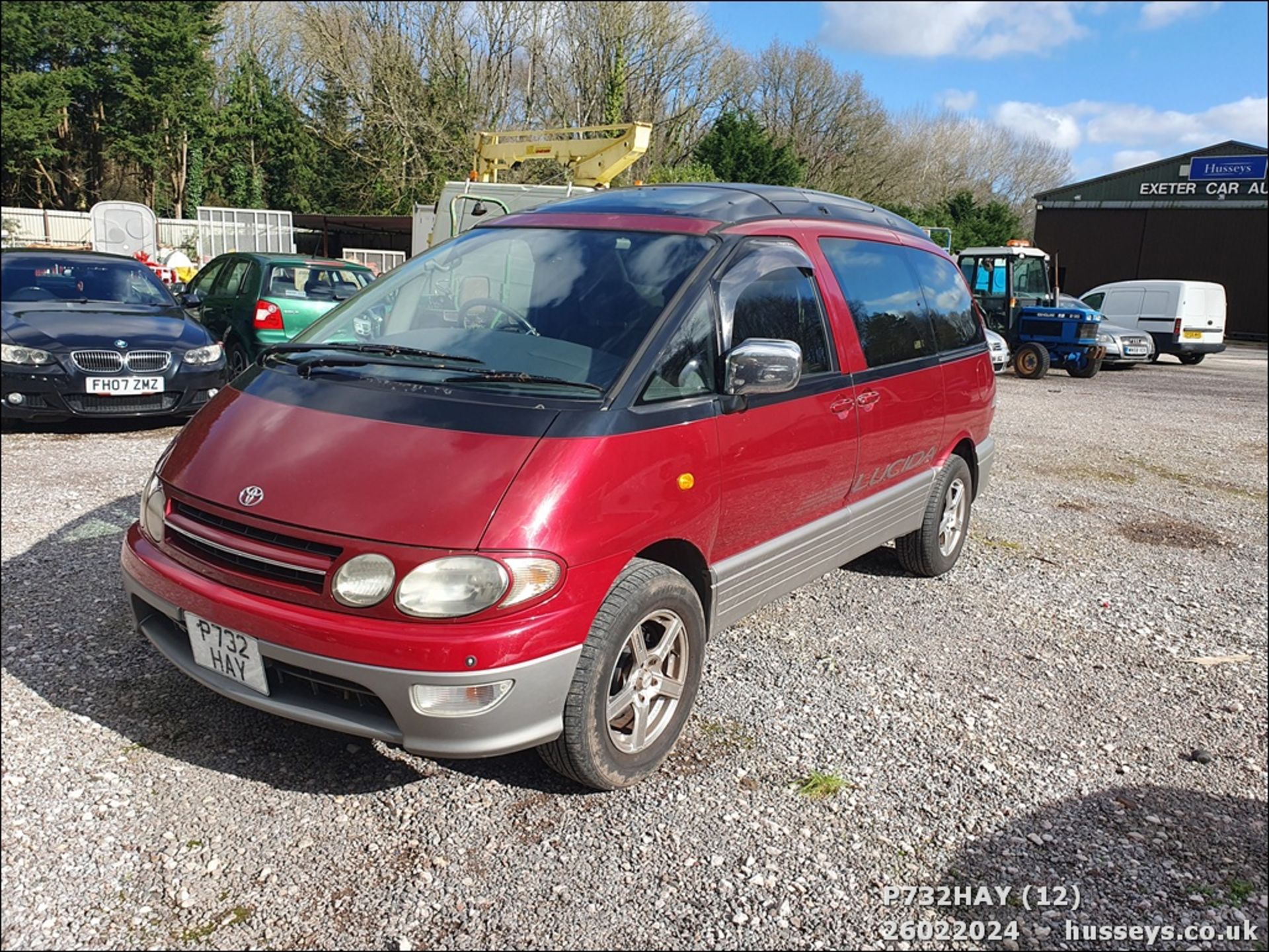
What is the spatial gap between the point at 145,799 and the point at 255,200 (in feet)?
131

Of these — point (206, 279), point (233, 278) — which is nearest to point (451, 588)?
point (233, 278)

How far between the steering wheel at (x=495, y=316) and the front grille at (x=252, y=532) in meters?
1.10

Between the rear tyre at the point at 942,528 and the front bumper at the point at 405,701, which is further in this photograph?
the rear tyre at the point at 942,528

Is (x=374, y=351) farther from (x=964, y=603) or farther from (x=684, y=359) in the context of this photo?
(x=964, y=603)

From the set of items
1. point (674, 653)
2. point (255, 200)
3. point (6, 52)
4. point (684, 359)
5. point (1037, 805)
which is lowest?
point (1037, 805)

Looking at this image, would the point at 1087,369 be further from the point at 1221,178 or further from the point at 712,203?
the point at 1221,178

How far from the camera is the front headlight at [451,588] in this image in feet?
8.22

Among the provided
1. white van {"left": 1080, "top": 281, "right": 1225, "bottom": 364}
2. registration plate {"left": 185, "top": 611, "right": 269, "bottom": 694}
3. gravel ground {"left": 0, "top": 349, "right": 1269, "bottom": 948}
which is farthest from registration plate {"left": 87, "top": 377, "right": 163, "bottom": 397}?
white van {"left": 1080, "top": 281, "right": 1225, "bottom": 364}

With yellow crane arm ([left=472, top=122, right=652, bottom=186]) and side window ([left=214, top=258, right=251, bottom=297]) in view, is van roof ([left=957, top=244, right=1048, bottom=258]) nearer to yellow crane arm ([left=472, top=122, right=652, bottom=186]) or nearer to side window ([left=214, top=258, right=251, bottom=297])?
yellow crane arm ([left=472, top=122, right=652, bottom=186])

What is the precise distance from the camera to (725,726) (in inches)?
136

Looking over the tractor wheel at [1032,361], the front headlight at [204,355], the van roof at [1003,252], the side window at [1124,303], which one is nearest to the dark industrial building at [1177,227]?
the side window at [1124,303]

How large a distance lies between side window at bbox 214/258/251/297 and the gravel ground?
243 inches

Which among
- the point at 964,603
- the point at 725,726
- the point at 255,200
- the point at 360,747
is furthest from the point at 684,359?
the point at 255,200

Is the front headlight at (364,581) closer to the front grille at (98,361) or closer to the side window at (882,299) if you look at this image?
the side window at (882,299)
